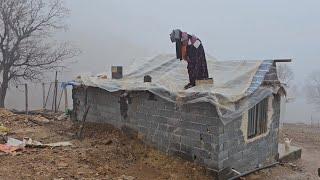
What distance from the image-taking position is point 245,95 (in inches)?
343

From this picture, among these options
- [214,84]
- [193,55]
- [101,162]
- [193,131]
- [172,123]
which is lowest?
[101,162]

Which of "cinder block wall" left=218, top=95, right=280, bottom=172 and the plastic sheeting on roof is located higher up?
the plastic sheeting on roof

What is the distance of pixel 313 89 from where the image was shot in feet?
228

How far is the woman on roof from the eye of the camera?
937 cm

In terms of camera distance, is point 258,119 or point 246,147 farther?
point 258,119

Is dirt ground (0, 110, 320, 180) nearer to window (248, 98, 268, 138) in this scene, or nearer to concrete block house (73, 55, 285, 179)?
concrete block house (73, 55, 285, 179)

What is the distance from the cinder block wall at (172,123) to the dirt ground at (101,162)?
0.27 meters

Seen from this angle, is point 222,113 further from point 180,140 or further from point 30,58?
point 30,58

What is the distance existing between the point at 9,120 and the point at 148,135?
6.14 metres

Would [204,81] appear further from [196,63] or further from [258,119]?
[258,119]

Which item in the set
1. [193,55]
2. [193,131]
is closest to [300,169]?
[193,131]

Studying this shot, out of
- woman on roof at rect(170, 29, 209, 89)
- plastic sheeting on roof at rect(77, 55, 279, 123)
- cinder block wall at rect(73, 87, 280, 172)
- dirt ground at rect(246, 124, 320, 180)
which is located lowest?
dirt ground at rect(246, 124, 320, 180)

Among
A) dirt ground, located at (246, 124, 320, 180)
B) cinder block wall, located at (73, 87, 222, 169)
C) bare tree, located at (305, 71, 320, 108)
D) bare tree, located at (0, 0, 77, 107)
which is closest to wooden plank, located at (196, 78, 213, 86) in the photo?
cinder block wall, located at (73, 87, 222, 169)

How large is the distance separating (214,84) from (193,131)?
1455mm
